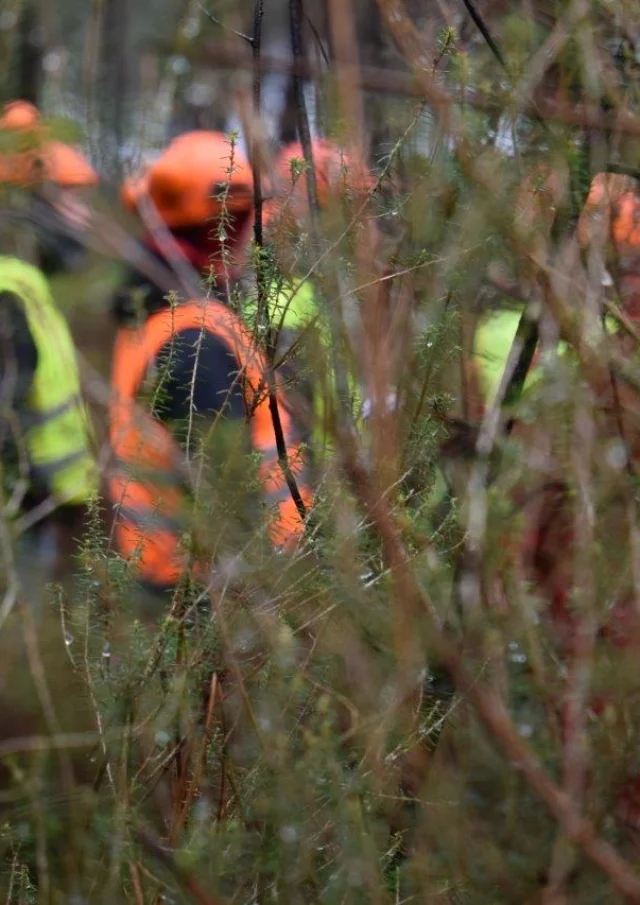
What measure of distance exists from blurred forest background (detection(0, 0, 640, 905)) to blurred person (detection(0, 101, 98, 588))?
14 cm

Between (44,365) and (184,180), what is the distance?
53 cm

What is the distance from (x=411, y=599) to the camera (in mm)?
1446

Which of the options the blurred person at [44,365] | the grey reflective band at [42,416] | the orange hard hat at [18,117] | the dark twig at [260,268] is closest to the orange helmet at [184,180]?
the blurred person at [44,365]

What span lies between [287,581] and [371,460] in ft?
0.82

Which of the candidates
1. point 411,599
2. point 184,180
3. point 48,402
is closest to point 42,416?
point 48,402

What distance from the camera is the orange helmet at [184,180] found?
2.62 meters

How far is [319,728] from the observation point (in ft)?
4.94

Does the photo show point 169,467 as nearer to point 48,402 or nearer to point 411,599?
point 411,599

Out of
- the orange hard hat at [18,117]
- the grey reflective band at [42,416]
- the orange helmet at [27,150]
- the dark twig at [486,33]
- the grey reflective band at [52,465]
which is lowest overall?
the grey reflective band at [52,465]

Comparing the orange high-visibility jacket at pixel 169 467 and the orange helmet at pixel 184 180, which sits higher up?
the orange helmet at pixel 184 180

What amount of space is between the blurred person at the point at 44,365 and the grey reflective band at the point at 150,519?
2.2 inches

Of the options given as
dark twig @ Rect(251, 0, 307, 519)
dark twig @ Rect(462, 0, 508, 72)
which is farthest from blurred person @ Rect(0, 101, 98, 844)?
dark twig @ Rect(462, 0, 508, 72)

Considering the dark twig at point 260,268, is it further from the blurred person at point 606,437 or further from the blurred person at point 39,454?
the blurred person at point 606,437

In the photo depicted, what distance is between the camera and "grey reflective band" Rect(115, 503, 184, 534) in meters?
1.62
